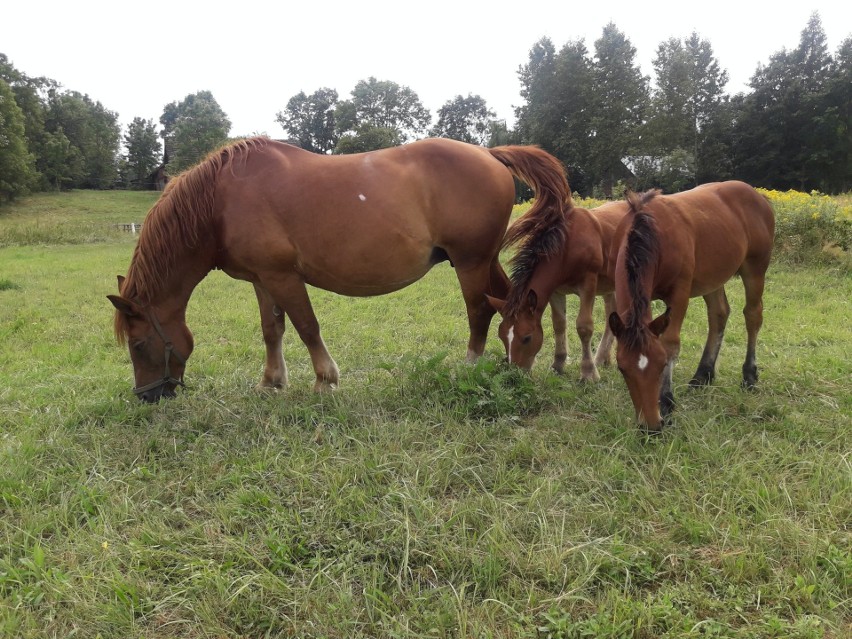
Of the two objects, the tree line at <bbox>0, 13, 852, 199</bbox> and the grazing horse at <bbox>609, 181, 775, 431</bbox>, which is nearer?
the grazing horse at <bbox>609, 181, 775, 431</bbox>

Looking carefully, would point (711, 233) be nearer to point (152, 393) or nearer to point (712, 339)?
point (712, 339)

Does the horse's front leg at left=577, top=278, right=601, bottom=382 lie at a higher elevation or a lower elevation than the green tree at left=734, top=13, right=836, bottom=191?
lower

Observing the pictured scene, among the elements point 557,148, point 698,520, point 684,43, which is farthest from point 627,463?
point 684,43

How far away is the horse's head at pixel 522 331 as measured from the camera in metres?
4.02

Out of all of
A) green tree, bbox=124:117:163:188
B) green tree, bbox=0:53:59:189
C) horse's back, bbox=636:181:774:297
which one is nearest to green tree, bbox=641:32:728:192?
horse's back, bbox=636:181:774:297

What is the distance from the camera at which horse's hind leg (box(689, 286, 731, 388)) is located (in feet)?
14.2

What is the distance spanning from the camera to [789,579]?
6.23 ft

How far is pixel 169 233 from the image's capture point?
3951mm

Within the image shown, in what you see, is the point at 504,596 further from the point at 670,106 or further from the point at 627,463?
the point at 670,106

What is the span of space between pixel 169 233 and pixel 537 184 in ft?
10.7

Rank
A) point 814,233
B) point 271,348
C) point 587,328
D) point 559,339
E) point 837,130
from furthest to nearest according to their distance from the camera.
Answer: point 837,130
point 814,233
point 559,339
point 587,328
point 271,348

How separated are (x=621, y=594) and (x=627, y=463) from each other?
1087 mm

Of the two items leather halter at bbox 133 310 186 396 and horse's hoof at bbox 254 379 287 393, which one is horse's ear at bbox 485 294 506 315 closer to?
horse's hoof at bbox 254 379 287 393

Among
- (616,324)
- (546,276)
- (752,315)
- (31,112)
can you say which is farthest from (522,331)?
(31,112)
